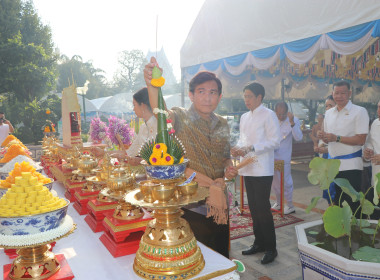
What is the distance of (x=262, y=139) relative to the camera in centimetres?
294


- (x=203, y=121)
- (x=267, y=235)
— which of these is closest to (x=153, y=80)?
(x=203, y=121)

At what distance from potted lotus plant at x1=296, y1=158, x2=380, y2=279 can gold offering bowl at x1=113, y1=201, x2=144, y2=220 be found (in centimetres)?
101

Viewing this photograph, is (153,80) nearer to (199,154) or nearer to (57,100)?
(199,154)

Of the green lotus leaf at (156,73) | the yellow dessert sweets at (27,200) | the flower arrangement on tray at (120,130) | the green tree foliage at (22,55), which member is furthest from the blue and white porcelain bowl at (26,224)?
the green tree foliage at (22,55)

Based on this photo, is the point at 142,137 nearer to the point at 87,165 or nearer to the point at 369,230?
the point at 87,165

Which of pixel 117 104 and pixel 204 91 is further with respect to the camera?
pixel 117 104

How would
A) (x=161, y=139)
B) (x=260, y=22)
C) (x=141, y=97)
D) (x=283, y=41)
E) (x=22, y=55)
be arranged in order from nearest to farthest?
(x=161, y=139) → (x=141, y=97) → (x=283, y=41) → (x=260, y=22) → (x=22, y=55)

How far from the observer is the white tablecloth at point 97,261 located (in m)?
1.16

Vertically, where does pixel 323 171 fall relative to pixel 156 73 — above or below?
below

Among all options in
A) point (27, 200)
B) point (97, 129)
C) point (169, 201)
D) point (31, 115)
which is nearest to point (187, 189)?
point (169, 201)

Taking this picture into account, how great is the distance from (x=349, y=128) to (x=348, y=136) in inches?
3.5

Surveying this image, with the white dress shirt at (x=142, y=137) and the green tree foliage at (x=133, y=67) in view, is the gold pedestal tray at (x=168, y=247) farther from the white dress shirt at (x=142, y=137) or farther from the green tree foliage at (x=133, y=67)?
the green tree foliage at (x=133, y=67)

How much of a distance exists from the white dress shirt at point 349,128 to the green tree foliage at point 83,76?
1330 inches

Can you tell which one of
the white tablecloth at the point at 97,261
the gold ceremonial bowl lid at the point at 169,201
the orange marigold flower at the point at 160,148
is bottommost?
the white tablecloth at the point at 97,261
